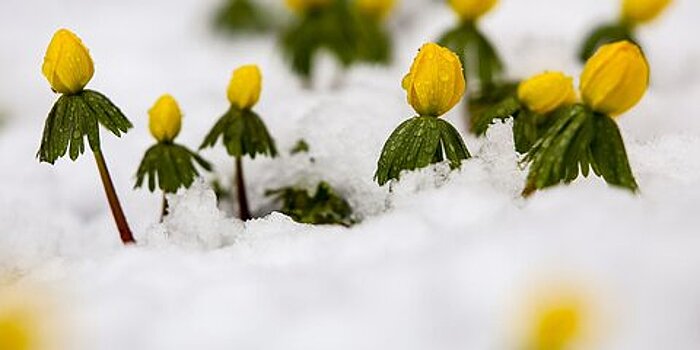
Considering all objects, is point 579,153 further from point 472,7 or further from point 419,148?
point 472,7

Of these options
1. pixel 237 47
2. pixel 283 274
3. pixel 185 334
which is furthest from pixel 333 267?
pixel 237 47

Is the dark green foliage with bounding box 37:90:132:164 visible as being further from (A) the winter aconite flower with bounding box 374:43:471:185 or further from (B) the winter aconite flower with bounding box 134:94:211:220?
(A) the winter aconite flower with bounding box 374:43:471:185

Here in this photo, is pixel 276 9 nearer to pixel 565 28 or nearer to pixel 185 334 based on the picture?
pixel 565 28

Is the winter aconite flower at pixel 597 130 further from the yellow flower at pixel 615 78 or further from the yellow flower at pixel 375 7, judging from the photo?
the yellow flower at pixel 375 7

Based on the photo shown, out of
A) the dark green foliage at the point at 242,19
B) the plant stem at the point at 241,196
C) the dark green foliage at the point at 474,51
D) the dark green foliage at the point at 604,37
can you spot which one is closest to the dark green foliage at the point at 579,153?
the plant stem at the point at 241,196

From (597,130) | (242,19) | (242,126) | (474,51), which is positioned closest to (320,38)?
(474,51)

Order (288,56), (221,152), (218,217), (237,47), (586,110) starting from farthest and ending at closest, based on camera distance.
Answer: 1. (237,47)
2. (288,56)
3. (221,152)
4. (218,217)
5. (586,110)

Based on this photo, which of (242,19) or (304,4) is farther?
(242,19)
